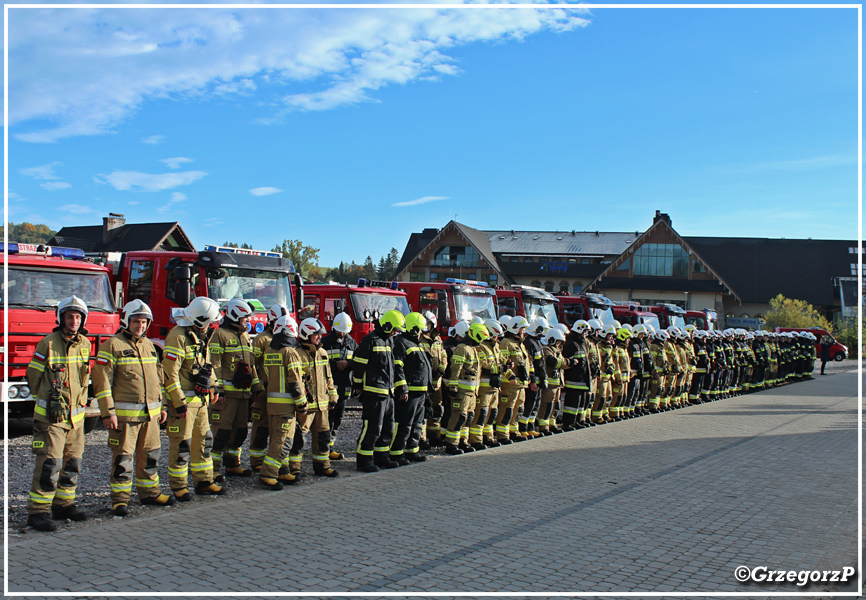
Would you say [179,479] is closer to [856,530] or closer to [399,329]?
[399,329]

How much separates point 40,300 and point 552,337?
8254 millimetres

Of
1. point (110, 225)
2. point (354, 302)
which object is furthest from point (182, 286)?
point (110, 225)

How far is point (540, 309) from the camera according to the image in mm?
20984

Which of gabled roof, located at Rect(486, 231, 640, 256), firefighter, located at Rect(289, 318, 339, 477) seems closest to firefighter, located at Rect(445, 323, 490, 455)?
→ firefighter, located at Rect(289, 318, 339, 477)

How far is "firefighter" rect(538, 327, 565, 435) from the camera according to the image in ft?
41.2

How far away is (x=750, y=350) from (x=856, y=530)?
18489mm

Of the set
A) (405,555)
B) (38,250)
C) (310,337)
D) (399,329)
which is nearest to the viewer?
(405,555)

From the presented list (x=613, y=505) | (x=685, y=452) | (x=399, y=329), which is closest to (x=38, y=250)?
(x=399, y=329)

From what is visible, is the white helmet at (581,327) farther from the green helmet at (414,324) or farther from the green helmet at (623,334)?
the green helmet at (414,324)

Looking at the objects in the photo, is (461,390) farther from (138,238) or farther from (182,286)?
(138,238)

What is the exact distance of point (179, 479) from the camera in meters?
7.19

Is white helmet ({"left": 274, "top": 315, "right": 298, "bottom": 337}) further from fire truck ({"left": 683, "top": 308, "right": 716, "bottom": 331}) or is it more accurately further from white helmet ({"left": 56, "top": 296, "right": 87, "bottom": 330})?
fire truck ({"left": 683, "top": 308, "right": 716, "bottom": 331})

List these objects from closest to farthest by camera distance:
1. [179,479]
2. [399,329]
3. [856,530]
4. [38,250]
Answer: [856,530]
[179,479]
[399,329]
[38,250]

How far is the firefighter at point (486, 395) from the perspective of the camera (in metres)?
10.8
